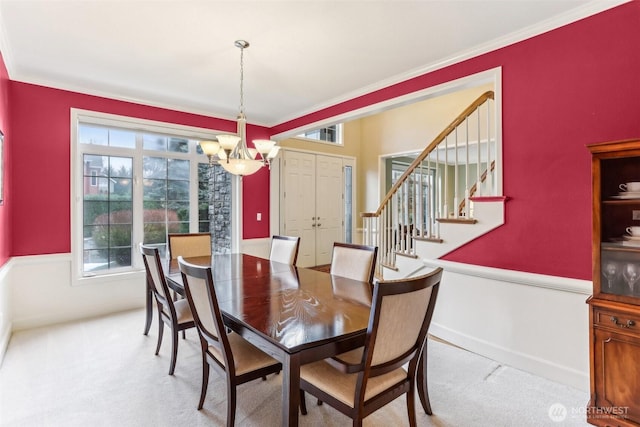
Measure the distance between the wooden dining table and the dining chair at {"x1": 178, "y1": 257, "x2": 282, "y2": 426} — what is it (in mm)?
98

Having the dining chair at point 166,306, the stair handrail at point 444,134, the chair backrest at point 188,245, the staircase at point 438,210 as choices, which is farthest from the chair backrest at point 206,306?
the stair handrail at point 444,134

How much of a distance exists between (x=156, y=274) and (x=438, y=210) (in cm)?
271

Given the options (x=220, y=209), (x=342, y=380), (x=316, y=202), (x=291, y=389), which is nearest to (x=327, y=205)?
(x=316, y=202)

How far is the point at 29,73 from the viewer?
128 inches

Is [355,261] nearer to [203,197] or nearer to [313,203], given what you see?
[203,197]

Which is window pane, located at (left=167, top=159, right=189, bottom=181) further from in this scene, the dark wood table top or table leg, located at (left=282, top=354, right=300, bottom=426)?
table leg, located at (left=282, top=354, right=300, bottom=426)

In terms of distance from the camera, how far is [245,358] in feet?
5.97

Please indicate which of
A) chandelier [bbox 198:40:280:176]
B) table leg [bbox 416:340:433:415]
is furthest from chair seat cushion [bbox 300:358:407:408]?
chandelier [bbox 198:40:280:176]

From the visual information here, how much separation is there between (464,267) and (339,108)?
2.29m

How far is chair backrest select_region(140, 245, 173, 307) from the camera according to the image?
2480 mm

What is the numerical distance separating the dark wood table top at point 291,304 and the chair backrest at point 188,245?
2.45ft

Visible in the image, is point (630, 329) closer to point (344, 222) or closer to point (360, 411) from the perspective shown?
point (360, 411)

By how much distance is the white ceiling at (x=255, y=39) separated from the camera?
2.17 meters

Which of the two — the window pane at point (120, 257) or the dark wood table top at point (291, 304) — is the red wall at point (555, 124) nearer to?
the window pane at point (120, 257)
